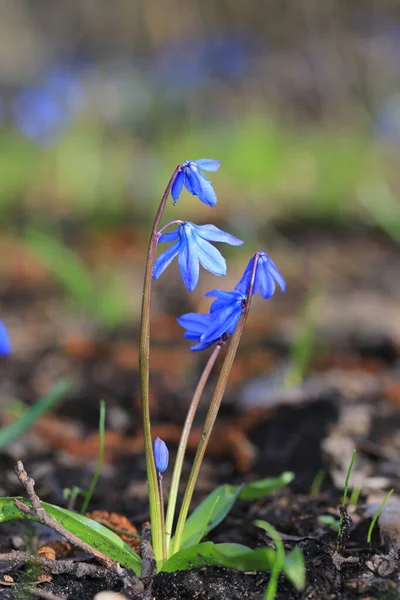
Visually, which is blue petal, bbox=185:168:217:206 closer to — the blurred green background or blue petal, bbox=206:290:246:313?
blue petal, bbox=206:290:246:313

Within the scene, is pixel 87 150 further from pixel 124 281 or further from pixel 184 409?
pixel 184 409

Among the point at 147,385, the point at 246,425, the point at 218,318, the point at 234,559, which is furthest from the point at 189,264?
the point at 246,425

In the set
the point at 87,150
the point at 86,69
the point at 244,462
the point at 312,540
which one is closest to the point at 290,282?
the point at 244,462

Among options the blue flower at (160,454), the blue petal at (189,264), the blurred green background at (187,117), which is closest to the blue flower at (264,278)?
the blue petal at (189,264)

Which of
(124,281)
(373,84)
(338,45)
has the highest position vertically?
(338,45)

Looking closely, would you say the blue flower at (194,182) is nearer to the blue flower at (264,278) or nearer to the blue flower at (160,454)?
the blue flower at (264,278)

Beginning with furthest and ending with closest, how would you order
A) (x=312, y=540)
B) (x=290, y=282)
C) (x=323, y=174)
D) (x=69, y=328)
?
(x=323, y=174)
(x=290, y=282)
(x=69, y=328)
(x=312, y=540)

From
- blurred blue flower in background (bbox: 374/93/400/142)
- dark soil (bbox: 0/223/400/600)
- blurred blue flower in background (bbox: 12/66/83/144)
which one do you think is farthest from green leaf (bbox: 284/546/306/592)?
blurred blue flower in background (bbox: 374/93/400/142)
